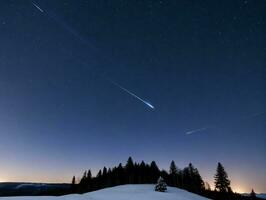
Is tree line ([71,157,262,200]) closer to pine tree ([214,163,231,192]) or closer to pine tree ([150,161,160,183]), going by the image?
pine tree ([150,161,160,183])

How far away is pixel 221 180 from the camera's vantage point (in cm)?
6053

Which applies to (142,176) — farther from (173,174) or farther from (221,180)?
(221,180)

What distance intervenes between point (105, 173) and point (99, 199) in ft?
199

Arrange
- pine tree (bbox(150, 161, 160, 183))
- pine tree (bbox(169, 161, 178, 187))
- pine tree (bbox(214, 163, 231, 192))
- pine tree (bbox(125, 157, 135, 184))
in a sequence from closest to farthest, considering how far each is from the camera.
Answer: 1. pine tree (bbox(214, 163, 231, 192))
2. pine tree (bbox(169, 161, 178, 187))
3. pine tree (bbox(150, 161, 160, 183))
4. pine tree (bbox(125, 157, 135, 184))

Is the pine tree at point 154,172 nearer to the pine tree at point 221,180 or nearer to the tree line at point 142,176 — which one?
the tree line at point 142,176

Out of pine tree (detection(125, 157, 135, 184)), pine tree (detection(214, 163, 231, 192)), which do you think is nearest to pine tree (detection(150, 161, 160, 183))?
pine tree (detection(125, 157, 135, 184))

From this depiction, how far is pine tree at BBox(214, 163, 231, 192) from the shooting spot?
59722mm

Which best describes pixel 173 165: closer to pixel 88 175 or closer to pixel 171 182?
pixel 171 182

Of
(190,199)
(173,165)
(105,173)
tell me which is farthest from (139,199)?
(105,173)

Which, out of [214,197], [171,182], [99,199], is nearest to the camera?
[99,199]

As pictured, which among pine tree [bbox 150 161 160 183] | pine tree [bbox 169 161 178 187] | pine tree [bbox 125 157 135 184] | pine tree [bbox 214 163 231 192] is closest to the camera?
pine tree [bbox 214 163 231 192]

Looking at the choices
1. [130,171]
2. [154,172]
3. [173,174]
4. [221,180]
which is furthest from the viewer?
[130,171]

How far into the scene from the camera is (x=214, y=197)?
45.0m

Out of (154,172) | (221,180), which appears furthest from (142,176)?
(221,180)
